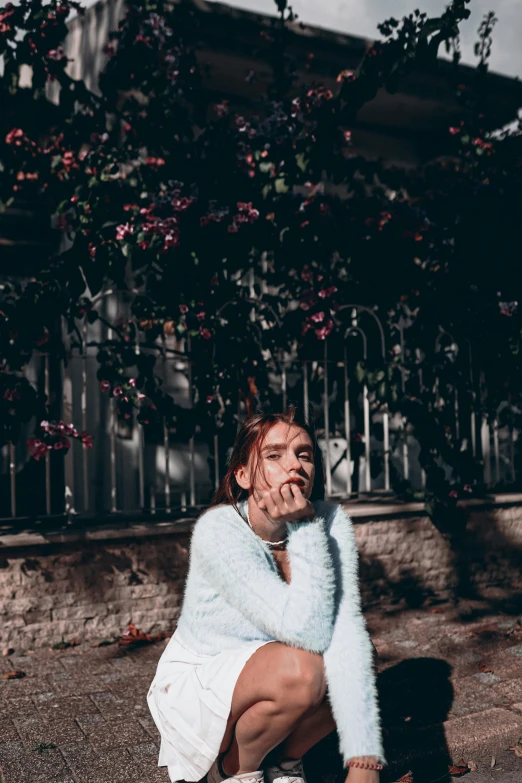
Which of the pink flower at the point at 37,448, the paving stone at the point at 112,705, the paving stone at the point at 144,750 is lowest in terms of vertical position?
the paving stone at the point at 144,750

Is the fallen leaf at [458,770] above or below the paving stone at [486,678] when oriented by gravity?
below

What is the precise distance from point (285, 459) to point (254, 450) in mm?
133

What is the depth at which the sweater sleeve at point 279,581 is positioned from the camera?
2.45 meters

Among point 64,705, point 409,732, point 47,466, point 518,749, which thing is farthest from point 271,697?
point 47,466

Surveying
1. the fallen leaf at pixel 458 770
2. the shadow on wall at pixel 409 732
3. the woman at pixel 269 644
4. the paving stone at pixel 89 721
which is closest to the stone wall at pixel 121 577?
the paving stone at pixel 89 721

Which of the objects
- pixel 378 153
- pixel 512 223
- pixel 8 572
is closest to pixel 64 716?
pixel 8 572

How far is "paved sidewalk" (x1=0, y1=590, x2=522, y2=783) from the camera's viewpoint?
122 inches

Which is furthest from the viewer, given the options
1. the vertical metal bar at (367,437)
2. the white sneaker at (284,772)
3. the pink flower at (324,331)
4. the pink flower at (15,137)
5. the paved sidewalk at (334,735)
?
the vertical metal bar at (367,437)

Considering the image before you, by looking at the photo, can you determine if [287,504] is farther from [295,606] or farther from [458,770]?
[458,770]

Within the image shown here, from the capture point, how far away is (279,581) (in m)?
2.56

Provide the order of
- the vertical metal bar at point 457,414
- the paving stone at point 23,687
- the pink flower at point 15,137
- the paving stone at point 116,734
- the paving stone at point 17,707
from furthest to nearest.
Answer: the vertical metal bar at point 457,414 < the pink flower at point 15,137 < the paving stone at point 23,687 < the paving stone at point 17,707 < the paving stone at point 116,734

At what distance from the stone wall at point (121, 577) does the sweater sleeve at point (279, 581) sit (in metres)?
2.17

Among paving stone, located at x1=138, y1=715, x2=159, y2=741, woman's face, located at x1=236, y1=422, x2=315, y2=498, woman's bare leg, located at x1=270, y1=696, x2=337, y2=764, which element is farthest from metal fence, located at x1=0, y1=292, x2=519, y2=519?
woman's bare leg, located at x1=270, y1=696, x2=337, y2=764

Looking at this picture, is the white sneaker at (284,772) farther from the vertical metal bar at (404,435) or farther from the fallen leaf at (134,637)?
the vertical metal bar at (404,435)
